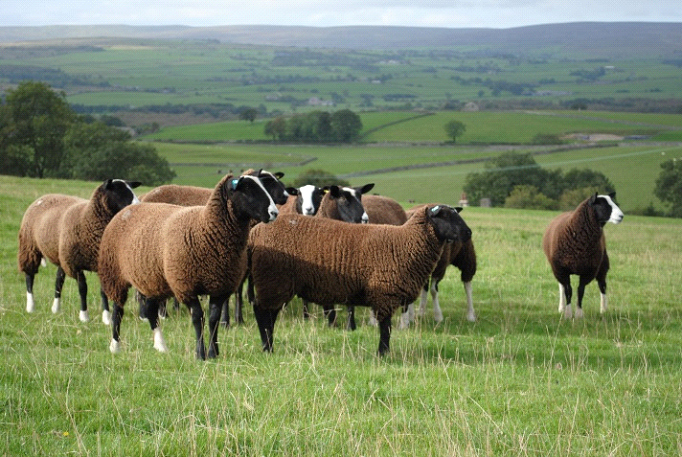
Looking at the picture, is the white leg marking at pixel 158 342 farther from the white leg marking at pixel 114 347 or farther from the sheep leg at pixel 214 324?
the sheep leg at pixel 214 324

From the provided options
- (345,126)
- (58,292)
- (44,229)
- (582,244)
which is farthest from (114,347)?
(345,126)

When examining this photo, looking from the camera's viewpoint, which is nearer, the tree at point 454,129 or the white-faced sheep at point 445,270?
the white-faced sheep at point 445,270

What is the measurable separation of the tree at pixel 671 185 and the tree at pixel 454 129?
45.1 meters

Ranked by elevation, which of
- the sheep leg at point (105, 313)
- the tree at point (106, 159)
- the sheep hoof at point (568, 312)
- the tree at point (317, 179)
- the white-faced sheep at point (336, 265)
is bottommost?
the tree at point (317, 179)

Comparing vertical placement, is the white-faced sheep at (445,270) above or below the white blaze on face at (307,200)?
below

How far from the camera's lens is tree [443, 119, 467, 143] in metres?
121

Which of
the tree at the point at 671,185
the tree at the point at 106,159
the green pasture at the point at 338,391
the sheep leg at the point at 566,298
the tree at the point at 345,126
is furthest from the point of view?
the tree at the point at 345,126

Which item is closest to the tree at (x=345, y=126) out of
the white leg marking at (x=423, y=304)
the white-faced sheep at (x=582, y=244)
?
the white-faced sheep at (x=582, y=244)

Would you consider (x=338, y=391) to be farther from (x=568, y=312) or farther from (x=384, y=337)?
(x=568, y=312)

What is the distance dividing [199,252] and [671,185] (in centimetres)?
7587

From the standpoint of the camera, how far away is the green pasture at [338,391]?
19.5ft

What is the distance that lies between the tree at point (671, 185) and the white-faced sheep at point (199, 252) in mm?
72026

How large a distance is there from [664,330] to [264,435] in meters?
8.27

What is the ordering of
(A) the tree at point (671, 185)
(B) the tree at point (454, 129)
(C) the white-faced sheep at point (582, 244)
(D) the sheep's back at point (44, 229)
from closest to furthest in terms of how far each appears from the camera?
1. (D) the sheep's back at point (44, 229)
2. (C) the white-faced sheep at point (582, 244)
3. (A) the tree at point (671, 185)
4. (B) the tree at point (454, 129)
